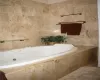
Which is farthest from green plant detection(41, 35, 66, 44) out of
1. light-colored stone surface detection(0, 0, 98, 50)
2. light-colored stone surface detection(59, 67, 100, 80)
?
light-colored stone surface detection(59, 67, 100, 80)

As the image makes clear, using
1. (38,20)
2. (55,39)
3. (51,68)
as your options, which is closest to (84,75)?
(51,68)

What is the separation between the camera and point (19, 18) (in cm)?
375

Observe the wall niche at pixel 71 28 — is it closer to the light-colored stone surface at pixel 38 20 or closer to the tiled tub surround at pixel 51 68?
the light-colored stone surface at pixel 38 20

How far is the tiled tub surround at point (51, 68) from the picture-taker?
1821 millimetres

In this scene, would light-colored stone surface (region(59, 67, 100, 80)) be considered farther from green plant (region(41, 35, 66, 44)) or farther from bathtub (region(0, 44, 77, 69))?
green plant (region(41, 35, 66, 44))

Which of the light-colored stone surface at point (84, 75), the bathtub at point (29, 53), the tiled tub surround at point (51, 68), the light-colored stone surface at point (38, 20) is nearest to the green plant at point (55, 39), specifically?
the light-colored stone surface at point (38, 20)

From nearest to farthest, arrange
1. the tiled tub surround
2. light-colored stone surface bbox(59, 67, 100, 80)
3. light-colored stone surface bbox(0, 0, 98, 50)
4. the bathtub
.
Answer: the tiled tub surround, light-colored stone surface bbox(59, 67, 100, 80), the bathtub, light-colored stone surface bbox(0, 0, 98, 50)

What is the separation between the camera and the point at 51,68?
2279mm

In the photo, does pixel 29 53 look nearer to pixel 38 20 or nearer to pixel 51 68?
pixel 38 20

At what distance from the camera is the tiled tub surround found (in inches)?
71.7

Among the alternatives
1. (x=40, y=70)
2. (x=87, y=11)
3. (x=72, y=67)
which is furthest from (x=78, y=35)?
(x=40, y=70)

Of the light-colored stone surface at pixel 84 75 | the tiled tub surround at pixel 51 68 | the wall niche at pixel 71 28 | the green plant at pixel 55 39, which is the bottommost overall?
the light-colored stone surface at pixel 84 75

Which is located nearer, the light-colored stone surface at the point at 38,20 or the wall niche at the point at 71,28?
the light-colored stone surface at the point at 38,20

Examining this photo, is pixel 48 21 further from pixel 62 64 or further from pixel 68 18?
pixel 62 64
